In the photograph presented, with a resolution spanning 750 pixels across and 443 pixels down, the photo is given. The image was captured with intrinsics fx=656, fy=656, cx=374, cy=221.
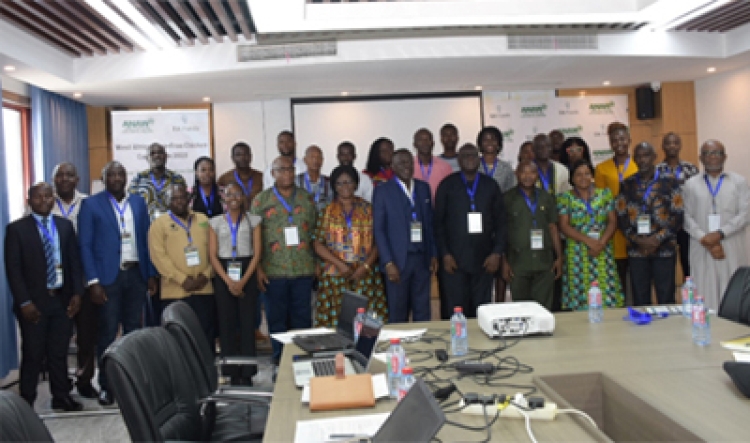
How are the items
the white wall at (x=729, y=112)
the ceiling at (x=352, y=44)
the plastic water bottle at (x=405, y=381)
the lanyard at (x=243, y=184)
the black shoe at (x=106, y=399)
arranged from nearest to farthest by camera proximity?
the plastic water bottle at (x=405, y=381) → the black shoe at (x=106, y=399) → the ceiling at (x=352, y=44) → the lanyard at (x=243, y=184) → the white wall at (x=729, y=112)

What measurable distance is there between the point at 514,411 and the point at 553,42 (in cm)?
554

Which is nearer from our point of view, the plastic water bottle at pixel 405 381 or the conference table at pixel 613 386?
the conference table at pixel 613 386

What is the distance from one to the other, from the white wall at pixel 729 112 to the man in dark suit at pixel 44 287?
26.3 ft

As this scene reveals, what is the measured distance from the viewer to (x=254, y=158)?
9.05 m

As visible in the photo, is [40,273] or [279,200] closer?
[40,273]

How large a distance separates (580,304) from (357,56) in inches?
132

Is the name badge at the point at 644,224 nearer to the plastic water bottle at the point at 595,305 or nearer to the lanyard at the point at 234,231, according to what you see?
the plastic water bottle at the point at 595,305

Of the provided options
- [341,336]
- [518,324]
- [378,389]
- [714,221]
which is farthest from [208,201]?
[714,221]

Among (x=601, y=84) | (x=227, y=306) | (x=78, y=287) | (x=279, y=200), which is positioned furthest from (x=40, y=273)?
(x=601, y=84)

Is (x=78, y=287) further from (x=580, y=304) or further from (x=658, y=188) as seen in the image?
(x=658, y=188)

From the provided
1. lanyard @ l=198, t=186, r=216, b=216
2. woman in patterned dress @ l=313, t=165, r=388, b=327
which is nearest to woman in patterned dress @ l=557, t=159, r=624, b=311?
woman in patterned dress @ l=313, t=165, r=388, b=327

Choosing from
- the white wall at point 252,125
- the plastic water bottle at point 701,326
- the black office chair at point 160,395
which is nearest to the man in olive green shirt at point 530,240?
the plastic water bottle at point 701,326

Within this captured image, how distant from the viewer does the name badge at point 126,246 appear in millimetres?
5168

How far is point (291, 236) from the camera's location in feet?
17.3
